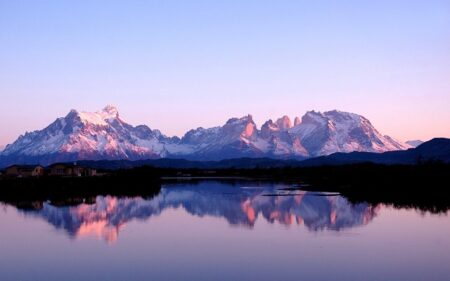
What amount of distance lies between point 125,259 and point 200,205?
32.9 metres

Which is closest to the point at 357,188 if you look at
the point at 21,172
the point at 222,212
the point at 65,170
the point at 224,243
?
the point at 222,212

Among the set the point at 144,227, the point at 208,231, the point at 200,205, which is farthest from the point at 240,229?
the point at 200,205

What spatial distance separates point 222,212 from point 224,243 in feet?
64.5

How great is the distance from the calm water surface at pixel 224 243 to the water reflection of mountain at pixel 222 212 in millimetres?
117

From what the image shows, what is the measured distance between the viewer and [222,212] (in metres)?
54.7

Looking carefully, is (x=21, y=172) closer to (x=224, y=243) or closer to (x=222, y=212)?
(x=222, y=212)

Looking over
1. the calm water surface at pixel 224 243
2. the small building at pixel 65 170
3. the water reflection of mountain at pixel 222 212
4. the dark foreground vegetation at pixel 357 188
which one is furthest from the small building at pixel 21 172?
the calm water surface at pixel 224 243

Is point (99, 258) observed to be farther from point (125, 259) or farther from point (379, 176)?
point (379, 176)

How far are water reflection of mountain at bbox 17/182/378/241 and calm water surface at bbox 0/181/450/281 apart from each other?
12 cm

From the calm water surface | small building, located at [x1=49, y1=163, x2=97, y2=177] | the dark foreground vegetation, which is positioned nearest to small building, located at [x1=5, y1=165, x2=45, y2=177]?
small building, located at [x1=49, y1=163, x2=97, y2=177]

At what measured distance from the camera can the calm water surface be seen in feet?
87.4

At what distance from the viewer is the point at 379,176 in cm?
10006

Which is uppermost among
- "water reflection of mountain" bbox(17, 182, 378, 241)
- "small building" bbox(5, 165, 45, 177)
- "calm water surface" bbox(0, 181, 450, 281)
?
"small building" bbox(5, 165, 45, 177)

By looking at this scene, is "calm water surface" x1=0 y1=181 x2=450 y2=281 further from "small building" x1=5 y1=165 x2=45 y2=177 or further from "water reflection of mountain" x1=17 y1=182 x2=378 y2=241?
"small building" x1=5 y1=165 x2=45 y2=177
